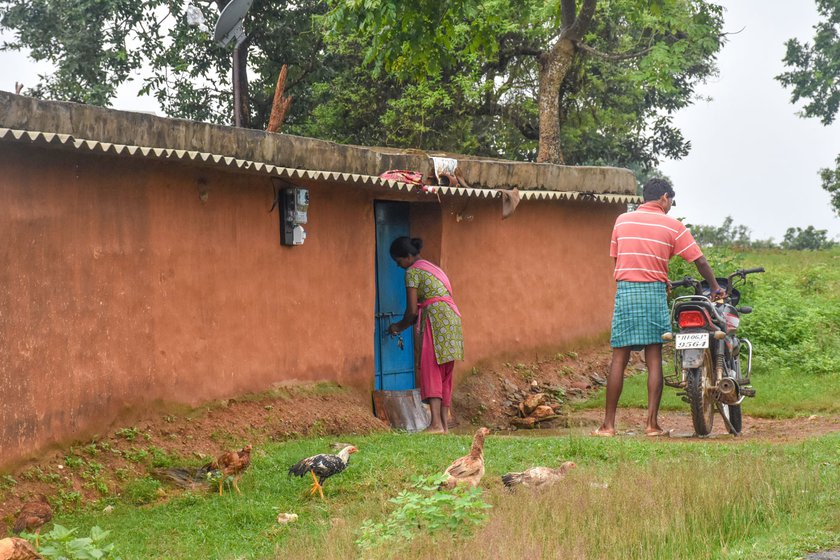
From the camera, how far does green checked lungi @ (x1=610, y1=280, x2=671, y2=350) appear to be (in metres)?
8.72

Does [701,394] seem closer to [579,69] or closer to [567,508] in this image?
[567,508]

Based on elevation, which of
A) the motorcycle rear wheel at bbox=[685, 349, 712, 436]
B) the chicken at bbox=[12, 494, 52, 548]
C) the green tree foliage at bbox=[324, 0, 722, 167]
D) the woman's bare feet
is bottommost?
the chicken at bbox=[12, 494, 52, 548]

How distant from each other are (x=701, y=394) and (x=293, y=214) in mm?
3659

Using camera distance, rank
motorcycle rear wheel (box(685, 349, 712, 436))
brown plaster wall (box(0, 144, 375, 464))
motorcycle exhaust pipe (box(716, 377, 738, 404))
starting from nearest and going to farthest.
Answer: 1. brown plaster wall (box(0, 144, 375, 464))
2. motorcycle rear wheel (box(685, 349, 712, 436))
3. motorcycle exhaust pipe (box(716, 377, 738, 404))

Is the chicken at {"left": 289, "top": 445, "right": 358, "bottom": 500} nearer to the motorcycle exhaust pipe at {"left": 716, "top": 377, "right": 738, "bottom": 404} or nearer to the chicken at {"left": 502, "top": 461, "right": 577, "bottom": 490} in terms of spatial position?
the chicken at {"left": 502, "top": 461, "right": 577, "bottom": 490}

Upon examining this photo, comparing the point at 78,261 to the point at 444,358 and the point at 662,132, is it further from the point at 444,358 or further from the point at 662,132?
the point at 662,132

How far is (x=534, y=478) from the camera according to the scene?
21.7ft

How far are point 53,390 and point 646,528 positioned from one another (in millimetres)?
3983

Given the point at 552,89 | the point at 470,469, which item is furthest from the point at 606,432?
the point at 552,89

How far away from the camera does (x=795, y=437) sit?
28.5 feet

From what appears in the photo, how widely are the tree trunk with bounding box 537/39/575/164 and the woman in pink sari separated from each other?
28.1 feet

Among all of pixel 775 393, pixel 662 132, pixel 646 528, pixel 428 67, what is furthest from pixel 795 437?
pixel 662 132

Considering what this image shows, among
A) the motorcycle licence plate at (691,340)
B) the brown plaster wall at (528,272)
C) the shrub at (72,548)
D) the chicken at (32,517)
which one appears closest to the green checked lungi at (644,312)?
the motorcycle licence plate at (691,340)

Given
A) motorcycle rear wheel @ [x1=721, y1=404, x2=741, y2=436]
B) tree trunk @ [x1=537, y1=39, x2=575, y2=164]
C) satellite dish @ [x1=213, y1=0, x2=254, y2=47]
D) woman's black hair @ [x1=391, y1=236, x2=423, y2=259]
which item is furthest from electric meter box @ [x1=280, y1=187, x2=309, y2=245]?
tree trunk @ [x1=537, y1=39, x2=575, y2=164]
